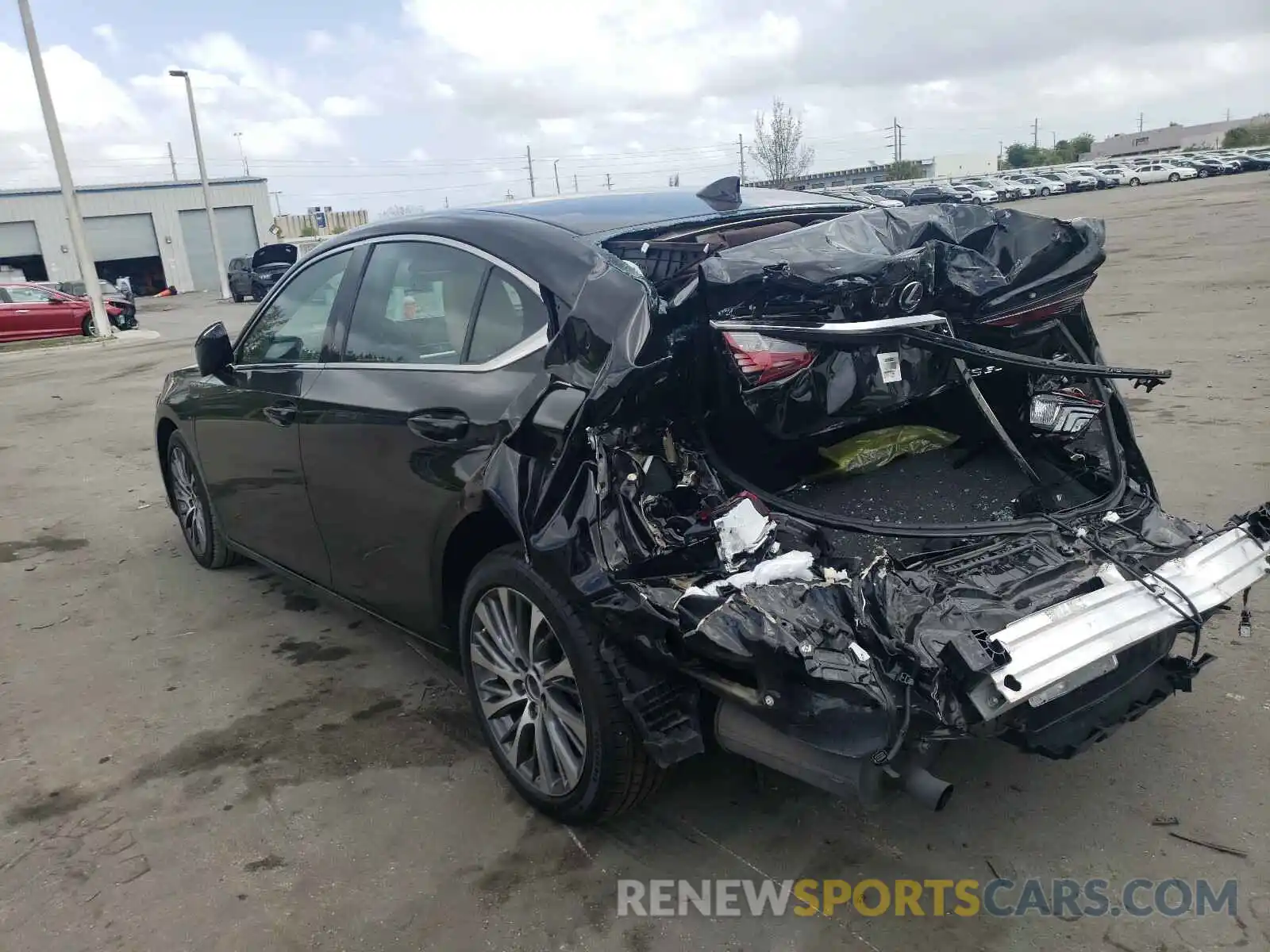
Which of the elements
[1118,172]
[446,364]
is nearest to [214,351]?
[446,364]

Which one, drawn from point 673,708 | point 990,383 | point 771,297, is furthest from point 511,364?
point 990,383

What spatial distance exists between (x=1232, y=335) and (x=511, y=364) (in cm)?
905

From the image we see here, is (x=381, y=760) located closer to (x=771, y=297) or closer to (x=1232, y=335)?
(x=771, y=297)

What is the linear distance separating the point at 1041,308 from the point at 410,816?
2.53 meters

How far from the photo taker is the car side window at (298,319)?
12.7 ft

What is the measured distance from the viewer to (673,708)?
2605mm

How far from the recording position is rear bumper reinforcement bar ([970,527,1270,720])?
221 cm

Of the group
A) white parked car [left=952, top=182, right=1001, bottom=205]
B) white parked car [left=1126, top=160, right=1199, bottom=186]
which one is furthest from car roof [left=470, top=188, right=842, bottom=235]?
white parked car [left=1126, top=160, right=1199, bottom=186]

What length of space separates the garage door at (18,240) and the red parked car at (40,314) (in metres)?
28.0

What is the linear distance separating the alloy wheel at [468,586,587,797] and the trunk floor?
0.86 metres

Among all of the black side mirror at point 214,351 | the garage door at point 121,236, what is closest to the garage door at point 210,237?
the garage door at point 121,236

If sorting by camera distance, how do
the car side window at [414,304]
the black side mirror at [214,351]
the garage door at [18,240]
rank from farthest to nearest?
the garage door at [18,240] < the black side mirror at [214,351] < the car side window at [414,304]

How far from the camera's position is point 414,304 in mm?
3436

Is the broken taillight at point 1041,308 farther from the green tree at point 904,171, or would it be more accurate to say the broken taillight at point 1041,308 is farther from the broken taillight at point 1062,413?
the green tree at point 904,171
